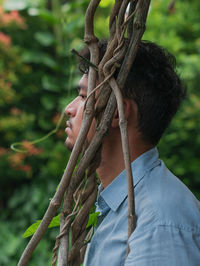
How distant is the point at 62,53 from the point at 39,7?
740 mm

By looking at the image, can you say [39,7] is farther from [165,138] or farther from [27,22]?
[165,138]

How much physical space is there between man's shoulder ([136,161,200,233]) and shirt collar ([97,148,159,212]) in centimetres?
5

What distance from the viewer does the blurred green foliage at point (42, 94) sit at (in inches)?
135

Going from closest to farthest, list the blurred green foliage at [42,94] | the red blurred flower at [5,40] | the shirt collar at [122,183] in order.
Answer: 1. the shirt collar at [122,183]
2. the blurred green foliage at [42,94]
3. the red blurred flower at [5,40]

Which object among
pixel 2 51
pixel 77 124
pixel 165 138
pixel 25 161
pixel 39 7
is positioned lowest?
pixel 165 138

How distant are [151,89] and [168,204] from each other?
369 mm

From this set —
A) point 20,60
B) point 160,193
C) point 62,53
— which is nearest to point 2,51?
point 20,60

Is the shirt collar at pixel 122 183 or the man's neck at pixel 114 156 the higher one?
the man's neck at pixel 114 156

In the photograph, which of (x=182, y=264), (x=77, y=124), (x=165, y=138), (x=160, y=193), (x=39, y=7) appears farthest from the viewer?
(x=39, y=7)

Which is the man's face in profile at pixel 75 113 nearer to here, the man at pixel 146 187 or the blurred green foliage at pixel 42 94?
the man at pixel 146 187

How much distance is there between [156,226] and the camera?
0.80 metres

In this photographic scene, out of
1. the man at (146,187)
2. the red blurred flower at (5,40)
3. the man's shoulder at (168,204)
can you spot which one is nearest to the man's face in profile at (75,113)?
the man at (146,187)

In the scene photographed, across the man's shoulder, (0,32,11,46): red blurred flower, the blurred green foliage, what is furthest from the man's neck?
(0,32,11,46): red blurred flower

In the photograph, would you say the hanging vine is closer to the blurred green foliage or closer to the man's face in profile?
the man's face in profile
